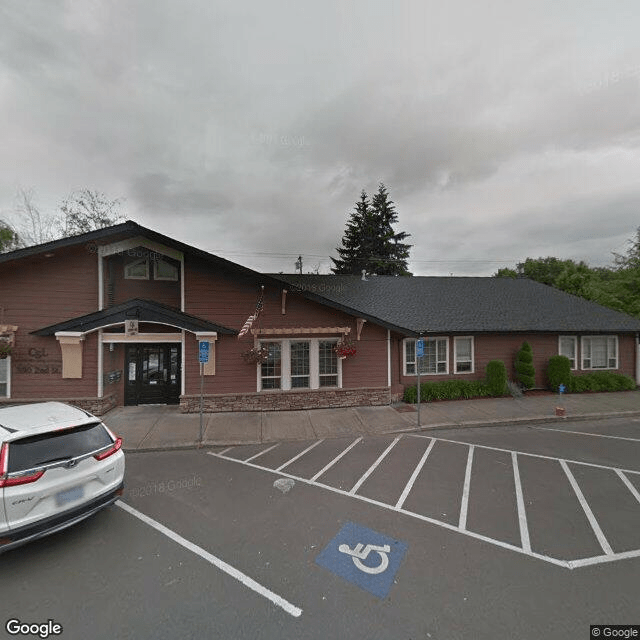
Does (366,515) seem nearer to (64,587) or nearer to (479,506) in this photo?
(479,506)

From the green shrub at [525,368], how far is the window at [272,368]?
10423 mm

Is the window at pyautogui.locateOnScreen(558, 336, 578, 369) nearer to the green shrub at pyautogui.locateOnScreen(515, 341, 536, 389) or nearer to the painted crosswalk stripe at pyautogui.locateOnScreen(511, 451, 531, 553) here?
the green shrub at pyautogui.locateOnScreen(515, 341, 536, 389)

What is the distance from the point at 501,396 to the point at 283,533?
1190 cm

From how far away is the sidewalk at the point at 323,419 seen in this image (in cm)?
834

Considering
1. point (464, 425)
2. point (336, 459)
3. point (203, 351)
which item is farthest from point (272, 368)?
point (464, 425)

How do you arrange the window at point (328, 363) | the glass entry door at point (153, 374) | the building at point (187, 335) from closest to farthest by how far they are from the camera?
the building at point (187, 335) → the glass entry door at point (153, 374) → the window at point (328, 363)

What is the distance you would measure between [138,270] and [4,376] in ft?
17.2

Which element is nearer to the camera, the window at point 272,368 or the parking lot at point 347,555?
the parking lot at point 347,555

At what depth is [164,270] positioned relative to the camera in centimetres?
1125

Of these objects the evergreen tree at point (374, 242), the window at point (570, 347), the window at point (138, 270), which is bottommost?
the window at point (570, 347)

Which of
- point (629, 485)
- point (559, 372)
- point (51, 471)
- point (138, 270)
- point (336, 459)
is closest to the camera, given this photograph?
point (51, 471)

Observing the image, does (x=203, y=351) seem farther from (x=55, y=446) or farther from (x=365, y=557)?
(x=365, y=557)

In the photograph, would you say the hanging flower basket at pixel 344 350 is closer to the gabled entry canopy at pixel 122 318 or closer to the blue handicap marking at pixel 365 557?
the gabled entry canopy at pixel 122 318

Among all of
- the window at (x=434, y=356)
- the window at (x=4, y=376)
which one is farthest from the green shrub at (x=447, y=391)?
the window at (x=4, y=376)
